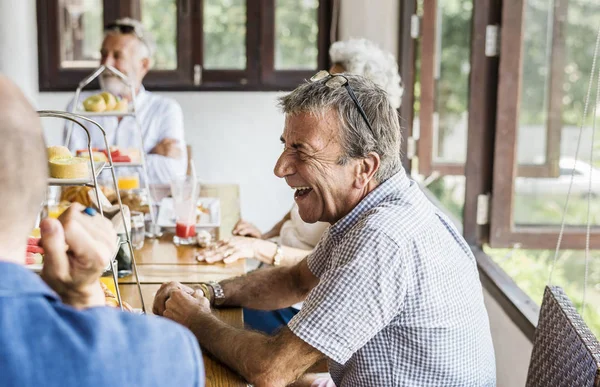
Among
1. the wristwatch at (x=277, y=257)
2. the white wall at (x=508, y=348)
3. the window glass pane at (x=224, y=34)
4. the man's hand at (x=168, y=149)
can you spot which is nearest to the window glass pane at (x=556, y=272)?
the white wall at (x=508, y=348)

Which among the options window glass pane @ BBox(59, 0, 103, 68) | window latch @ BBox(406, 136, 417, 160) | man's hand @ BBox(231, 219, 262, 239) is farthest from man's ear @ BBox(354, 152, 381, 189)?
window glass pane @ BBox(59, 0, 103, 68)

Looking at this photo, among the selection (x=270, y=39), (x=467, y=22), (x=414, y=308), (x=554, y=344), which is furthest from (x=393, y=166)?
(x=270, y=39)

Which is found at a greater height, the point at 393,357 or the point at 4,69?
the point at 4,69

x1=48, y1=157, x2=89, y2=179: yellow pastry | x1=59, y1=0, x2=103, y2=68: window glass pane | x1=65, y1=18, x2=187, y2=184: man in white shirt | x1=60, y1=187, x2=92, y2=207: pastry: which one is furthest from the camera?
x1=59, y1=0, x2=103, y2=68: window glass pane

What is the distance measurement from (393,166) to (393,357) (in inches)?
16.6

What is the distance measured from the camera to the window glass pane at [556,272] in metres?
2.72

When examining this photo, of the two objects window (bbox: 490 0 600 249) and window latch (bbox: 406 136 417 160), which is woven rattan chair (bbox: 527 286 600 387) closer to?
window (bbox: 490 0 600 249)

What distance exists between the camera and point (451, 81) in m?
3.88

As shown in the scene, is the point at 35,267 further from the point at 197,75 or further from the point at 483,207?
the point at 197,75

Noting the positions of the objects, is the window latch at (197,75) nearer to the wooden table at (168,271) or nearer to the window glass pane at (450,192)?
the window glass pane at (450,192)

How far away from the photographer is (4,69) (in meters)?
4.32

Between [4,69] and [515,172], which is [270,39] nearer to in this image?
[4,69]

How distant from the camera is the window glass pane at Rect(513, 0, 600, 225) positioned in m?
Result: 2.47

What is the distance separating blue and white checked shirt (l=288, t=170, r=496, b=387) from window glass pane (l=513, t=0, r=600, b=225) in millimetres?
957
